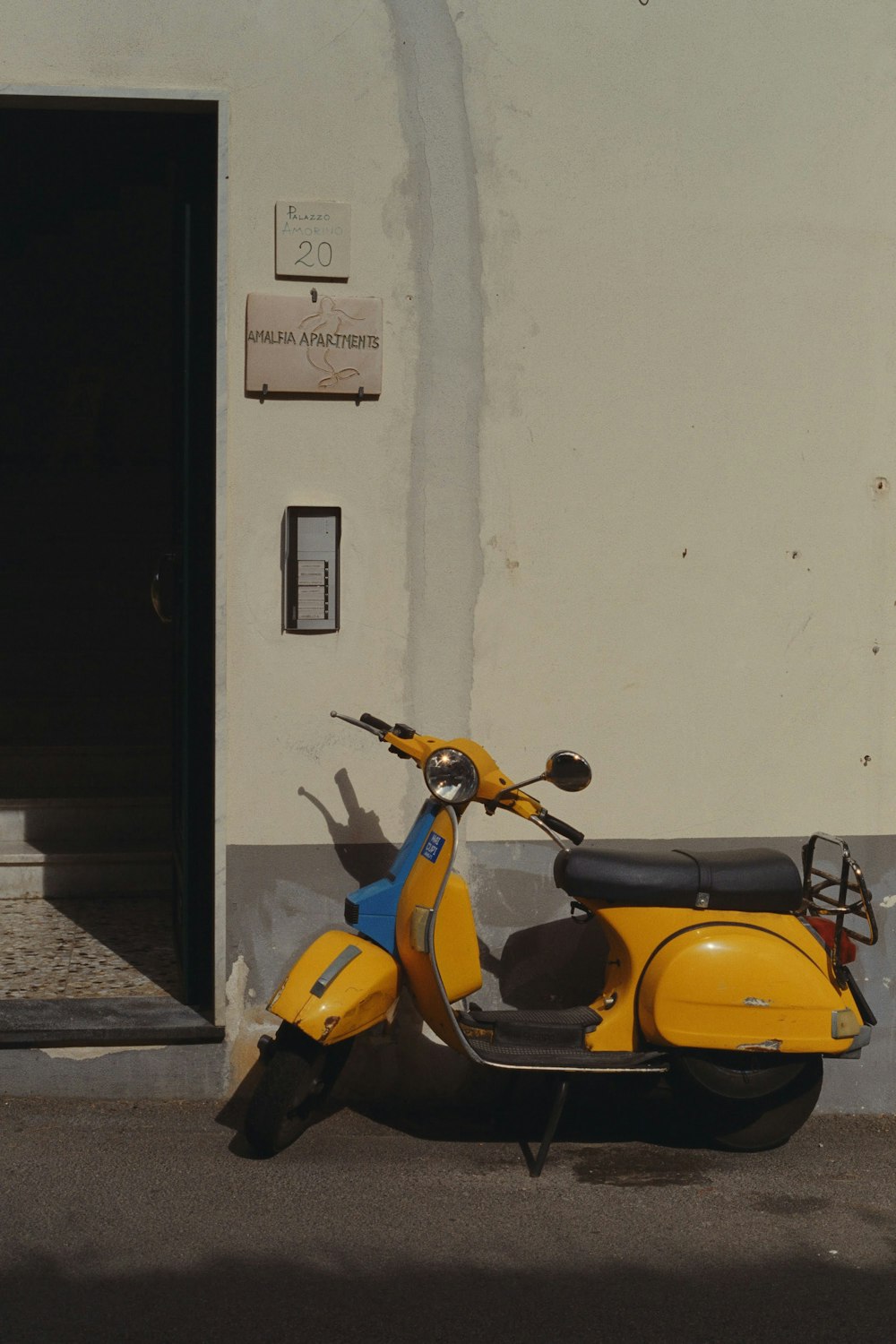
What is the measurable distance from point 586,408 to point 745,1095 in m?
2.11

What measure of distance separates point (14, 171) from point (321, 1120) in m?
4.89

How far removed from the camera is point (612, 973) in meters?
4.12

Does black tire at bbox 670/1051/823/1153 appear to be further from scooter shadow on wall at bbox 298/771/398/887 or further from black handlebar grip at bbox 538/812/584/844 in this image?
scooter shadow on wall at bbox 298/771/398/887

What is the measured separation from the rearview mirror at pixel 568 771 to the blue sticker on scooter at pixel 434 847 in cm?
36

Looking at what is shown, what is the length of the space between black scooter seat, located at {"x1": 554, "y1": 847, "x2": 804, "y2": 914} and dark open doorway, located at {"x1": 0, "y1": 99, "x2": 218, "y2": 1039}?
1310mm

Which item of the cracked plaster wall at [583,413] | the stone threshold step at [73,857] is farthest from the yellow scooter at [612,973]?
the stone threshold step at [73,857]

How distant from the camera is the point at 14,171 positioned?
6.88m

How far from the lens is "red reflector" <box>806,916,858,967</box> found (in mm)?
4039

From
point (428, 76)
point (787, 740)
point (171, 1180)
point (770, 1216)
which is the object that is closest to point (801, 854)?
point (787, 740)

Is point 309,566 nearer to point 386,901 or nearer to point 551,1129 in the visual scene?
point 386,901

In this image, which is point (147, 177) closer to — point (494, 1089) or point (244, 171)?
point (244, 171)

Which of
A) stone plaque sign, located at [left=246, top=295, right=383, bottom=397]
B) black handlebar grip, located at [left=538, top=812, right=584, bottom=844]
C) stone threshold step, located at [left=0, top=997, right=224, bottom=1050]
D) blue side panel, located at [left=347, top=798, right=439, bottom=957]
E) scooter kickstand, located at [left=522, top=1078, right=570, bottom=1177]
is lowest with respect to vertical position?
scooter kickstand, located at [left=522, top=1078, right=570, bottom=1177]

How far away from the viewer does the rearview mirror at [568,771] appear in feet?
12.6

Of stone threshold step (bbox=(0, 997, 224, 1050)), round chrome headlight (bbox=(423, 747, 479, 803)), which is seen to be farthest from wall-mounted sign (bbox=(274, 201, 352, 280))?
stone threshold step (bbox=(0, 997, 224, 1050))
